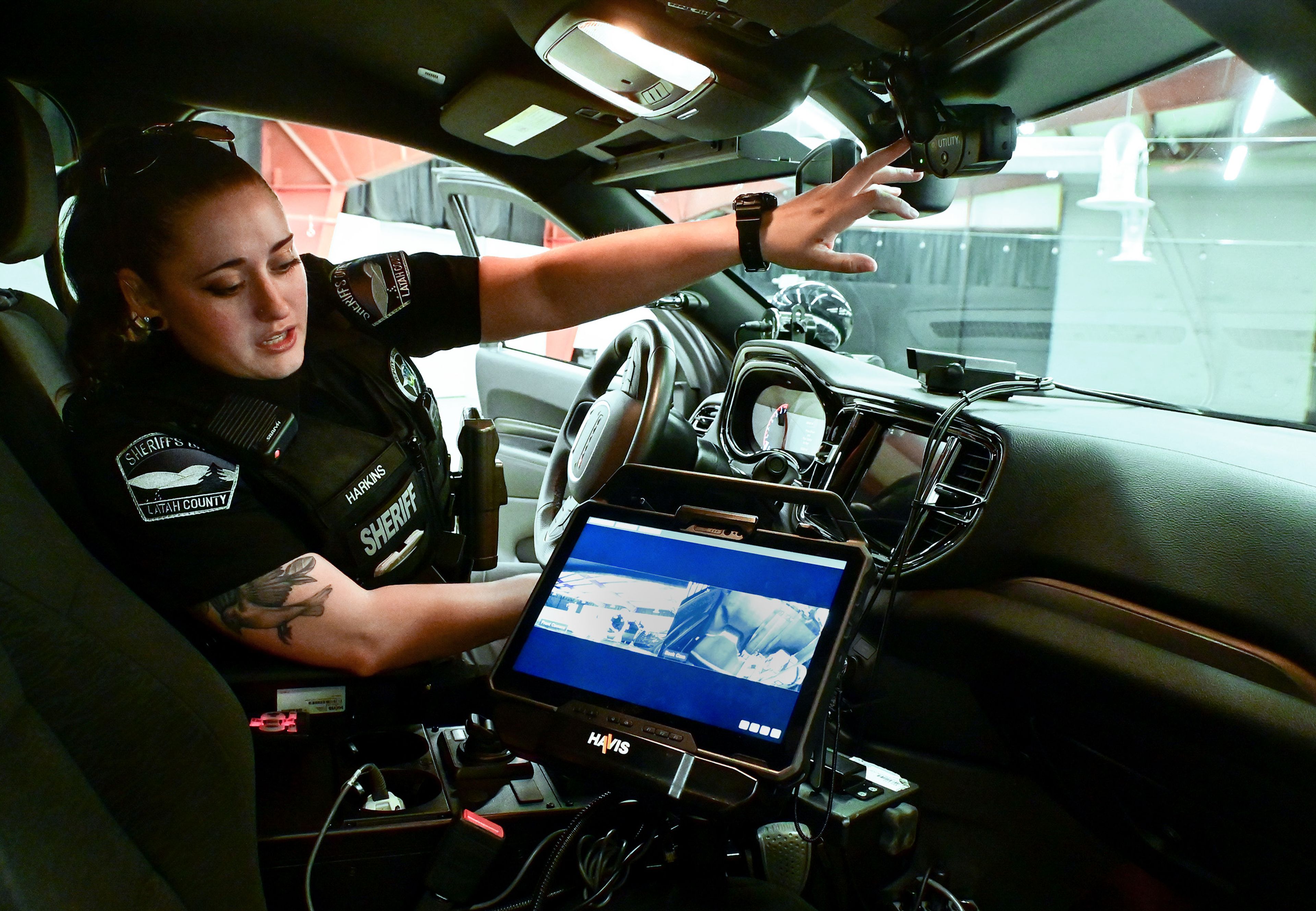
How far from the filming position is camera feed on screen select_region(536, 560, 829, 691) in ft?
2.98

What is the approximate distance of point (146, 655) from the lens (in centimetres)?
90

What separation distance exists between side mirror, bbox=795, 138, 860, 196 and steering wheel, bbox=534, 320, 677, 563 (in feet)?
1.20

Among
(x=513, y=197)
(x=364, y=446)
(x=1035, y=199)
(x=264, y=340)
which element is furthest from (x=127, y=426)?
(x=1035, y=199)

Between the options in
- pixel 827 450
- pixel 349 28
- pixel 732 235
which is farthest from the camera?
pixel 349 28

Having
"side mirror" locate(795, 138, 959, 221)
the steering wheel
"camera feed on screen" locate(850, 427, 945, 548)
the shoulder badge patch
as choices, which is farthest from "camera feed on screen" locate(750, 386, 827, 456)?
the shoulder badge patch

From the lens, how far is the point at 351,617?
1.21 metres

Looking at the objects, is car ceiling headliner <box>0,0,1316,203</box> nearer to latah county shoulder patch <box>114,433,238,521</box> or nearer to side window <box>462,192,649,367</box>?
side window <box>462,192,649,367</box>

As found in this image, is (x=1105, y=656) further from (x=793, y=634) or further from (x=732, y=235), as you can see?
(x=732, y=235)

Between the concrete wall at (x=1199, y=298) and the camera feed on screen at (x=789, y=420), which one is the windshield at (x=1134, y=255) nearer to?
the concrete wall at (x=1199, y=298)

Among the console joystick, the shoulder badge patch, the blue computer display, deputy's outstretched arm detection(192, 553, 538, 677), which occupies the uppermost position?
the shoulder badge patch

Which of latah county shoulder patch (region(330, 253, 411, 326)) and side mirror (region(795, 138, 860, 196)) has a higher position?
side mirror (region(795, 138, 860, 196))

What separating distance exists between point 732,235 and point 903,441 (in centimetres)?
48

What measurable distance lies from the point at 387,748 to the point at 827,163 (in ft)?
3.79

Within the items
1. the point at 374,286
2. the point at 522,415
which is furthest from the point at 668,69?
the point at 522,415
